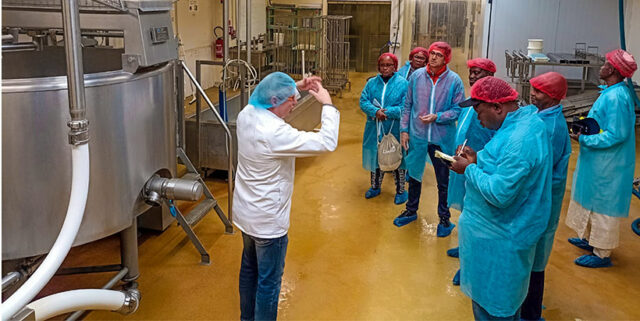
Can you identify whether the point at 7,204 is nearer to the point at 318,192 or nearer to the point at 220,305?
the point at 220,305

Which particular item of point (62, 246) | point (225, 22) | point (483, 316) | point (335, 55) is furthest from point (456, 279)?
point (335, 55)

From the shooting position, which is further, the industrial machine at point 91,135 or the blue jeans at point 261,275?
the blue jeans at point 261,275

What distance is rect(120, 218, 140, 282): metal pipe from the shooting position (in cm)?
258

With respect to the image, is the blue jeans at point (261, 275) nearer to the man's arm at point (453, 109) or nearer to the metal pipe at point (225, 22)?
the man's arm at point (453, 109)

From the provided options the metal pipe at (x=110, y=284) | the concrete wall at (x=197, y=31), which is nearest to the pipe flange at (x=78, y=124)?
the metal pipe at (x=110, y=284)

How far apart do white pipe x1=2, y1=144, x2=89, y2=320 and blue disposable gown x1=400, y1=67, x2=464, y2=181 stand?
2461mm

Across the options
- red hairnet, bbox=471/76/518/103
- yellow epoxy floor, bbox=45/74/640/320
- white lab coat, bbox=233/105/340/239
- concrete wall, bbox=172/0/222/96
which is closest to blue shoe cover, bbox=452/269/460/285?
yellow epoxy floor, bbox=45/74/640/320

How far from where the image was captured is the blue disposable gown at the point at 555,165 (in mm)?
2295

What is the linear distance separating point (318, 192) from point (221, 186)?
2.67ft

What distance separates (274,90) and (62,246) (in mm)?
1089

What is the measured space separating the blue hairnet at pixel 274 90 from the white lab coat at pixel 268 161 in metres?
0.04

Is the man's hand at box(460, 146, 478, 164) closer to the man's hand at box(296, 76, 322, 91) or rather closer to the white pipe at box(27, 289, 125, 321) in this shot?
the man's hand at box(296, 76, 322, 91)

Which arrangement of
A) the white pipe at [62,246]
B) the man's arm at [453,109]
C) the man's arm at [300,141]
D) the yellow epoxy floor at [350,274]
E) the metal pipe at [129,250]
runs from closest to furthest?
the white pipe at [62,246], the man's arm at [300,141], the metal pipe at [129,250], the yellow epoxy floor at [350,274], the man's arm at [453,109]

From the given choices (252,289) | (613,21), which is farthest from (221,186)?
(613,21)
